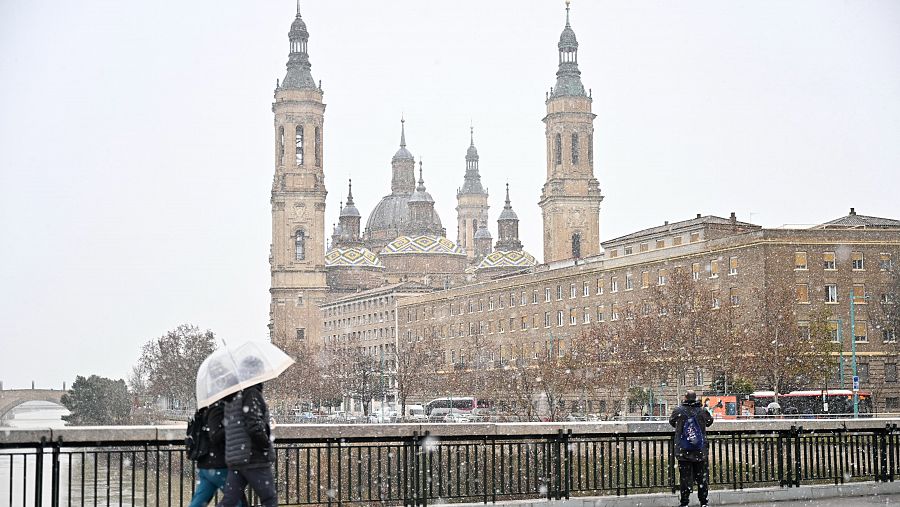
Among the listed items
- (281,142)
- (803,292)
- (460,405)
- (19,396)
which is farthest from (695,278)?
(19,396)

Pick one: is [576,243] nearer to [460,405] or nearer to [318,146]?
[318,146]

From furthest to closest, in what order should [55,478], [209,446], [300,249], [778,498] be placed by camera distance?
1. [300,249]
2. [778,498]
3. [55,478]
4. [209,446]

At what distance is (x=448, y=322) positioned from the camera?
11656cm

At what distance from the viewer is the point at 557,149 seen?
143125 millimetres

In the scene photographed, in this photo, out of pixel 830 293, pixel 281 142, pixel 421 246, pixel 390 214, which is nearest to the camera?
pixel 830 293

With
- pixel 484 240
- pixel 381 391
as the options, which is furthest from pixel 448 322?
pixel 484 240

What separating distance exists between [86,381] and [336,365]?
72.7ft

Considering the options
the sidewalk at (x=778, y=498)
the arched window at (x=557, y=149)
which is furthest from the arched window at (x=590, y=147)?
the sidewalk at (x=778, y=498)

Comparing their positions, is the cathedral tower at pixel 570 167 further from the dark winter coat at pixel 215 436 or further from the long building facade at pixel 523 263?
the dark winter coat at pixel 215 436

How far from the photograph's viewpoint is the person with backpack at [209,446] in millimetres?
12055

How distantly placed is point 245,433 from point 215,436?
492 millimetres

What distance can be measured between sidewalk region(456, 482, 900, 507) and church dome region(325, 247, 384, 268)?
142 meters

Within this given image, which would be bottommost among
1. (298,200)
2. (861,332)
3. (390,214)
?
(861,332)

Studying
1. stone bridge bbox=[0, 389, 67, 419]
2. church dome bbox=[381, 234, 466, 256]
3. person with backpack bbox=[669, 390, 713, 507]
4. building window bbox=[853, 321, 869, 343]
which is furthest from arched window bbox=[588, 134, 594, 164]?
person with backpack bbox=[669, 390, 713, 507]
